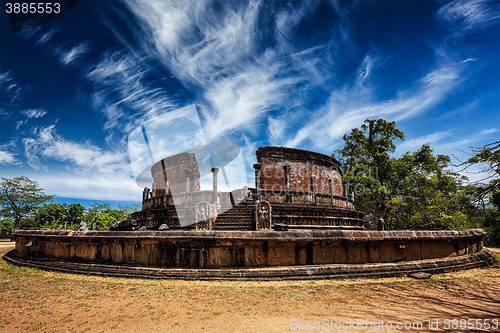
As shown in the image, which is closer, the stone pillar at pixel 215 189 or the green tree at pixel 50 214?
the stone pillar at pixel 215 189

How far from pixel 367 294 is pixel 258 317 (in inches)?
77.1

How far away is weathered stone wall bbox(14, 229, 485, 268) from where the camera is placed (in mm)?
4492

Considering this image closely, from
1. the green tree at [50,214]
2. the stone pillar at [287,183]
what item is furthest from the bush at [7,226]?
the stone pillar at [287,183]

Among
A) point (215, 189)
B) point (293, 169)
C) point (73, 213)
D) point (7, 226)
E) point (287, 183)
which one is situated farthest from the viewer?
point (73, 213)

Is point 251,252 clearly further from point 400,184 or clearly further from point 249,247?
point 400,184

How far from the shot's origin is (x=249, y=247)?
4520mm

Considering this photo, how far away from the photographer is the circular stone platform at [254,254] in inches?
175

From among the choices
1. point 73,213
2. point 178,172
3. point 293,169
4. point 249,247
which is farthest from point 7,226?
point 249,247

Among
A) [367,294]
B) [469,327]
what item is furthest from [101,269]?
[469,327]

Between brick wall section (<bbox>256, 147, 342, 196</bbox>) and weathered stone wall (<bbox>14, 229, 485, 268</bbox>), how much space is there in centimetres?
821

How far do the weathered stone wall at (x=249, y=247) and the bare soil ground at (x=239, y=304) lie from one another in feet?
1.56

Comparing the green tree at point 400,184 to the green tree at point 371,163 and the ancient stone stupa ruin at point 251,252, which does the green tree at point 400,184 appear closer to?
the green tree at point 371,163

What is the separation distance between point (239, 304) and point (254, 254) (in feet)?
4.31

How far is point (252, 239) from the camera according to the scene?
443 centimetres
